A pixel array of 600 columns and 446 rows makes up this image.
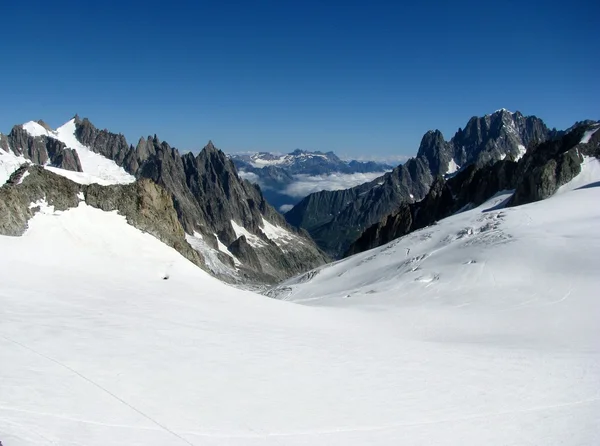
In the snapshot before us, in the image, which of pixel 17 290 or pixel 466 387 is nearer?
pixel 466 387

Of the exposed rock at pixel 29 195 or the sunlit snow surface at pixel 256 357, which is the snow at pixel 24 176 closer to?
the exposed rock at pixel 29 195

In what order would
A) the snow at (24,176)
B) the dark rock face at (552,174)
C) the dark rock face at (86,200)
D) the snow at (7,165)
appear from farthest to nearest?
the snow at (7,165), the dark rock face at (552,174), the snow at (24,176), the dark rock face at (86,200)

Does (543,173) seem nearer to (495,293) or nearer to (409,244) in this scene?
(409,244)

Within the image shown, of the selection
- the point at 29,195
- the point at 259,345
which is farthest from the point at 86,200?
the point at 259,345

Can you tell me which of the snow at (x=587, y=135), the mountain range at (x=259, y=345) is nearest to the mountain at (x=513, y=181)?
the snow at (x=587, y=135)

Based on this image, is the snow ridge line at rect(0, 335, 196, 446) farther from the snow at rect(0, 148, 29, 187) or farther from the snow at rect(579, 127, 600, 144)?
the snow at rect(0, 148, 29, 187)

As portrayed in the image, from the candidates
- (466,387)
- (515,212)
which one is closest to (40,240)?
(466,387)

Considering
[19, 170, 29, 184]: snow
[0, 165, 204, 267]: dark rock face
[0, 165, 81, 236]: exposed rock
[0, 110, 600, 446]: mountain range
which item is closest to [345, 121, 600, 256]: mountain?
[0, 110, 600, 446]: mountain range
